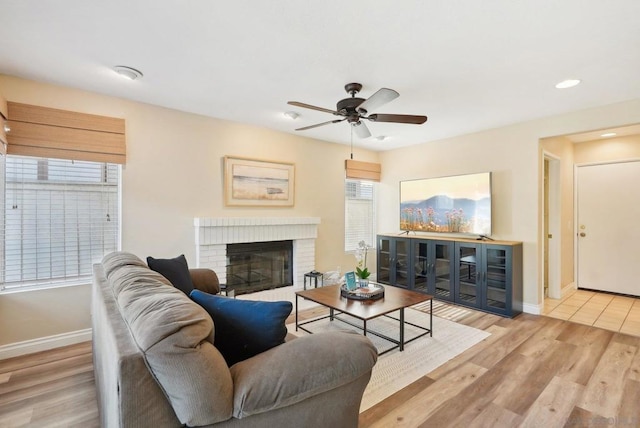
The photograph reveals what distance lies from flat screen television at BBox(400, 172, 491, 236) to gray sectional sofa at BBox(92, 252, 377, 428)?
3528 mm

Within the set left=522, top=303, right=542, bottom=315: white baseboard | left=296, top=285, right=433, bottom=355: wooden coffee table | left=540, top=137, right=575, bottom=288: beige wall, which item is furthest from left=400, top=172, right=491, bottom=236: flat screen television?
left=296, top=285, right=433, bottom=355: wooden coffee table

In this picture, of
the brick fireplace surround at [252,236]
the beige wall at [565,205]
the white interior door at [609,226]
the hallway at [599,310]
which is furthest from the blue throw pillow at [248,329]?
the white interior door at [609,226]

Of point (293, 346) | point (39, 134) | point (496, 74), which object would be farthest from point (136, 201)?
point (496, 74)

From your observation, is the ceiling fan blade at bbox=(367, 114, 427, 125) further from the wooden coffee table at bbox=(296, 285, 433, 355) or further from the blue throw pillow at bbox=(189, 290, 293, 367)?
the blue throw pillow at bbox=(189, 290, 293, 367)

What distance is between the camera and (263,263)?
14.3ft

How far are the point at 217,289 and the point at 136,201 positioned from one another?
4.34 feet

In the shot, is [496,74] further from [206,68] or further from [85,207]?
[85,207]

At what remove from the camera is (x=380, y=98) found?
2.25 meters

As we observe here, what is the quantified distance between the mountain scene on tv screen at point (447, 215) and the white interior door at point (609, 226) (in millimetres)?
2051

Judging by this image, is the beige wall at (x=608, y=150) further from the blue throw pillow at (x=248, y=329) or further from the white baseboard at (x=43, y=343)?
the white baseboard at (x=43, y=343)

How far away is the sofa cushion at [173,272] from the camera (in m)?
2.33

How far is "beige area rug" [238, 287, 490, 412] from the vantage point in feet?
7.60

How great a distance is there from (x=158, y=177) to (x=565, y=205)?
5.65 metres

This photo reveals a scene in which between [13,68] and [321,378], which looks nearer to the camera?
[321,378]
